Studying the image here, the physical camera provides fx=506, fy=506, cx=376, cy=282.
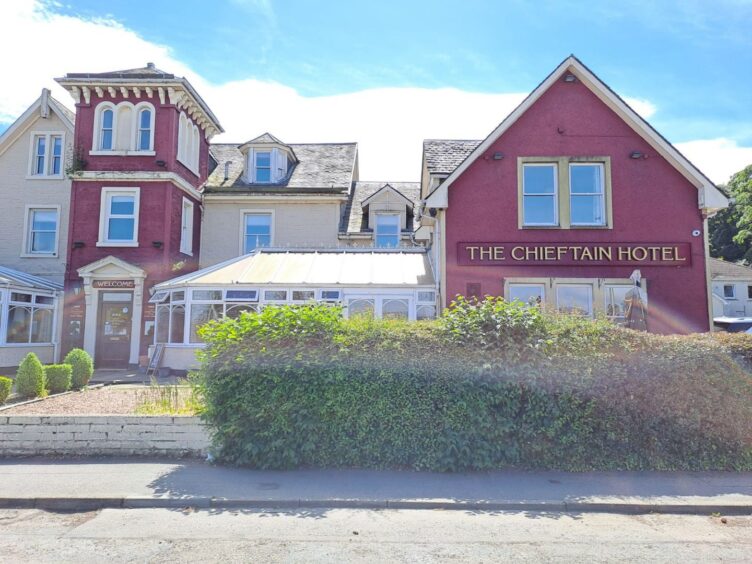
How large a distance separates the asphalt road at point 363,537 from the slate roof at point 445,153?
11.3 meters

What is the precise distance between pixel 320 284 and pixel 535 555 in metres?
12.3

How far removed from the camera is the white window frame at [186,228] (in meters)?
20.2

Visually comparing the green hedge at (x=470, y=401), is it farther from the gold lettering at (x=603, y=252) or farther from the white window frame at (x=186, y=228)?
the white window frame at (x=186, y=228)

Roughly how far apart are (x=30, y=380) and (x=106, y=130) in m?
11.9

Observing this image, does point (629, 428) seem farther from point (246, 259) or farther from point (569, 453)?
point (246, 259)

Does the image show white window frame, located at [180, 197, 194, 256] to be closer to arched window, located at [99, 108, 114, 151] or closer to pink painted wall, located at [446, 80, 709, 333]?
arched window, located at [99, 108, 114, 151]

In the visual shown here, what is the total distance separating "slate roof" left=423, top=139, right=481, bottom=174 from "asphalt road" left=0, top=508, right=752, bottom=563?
37.1ft

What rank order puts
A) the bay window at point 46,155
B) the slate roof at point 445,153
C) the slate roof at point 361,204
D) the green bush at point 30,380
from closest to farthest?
the green bush at point 30,380, the slate roof at point 445,153, the bay window at point 46,155, the slate roof at point 361,204

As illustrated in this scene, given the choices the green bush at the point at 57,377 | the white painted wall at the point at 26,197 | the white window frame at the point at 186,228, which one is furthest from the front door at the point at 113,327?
the green bush at the point at 57,377

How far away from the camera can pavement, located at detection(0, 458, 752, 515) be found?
232 inches

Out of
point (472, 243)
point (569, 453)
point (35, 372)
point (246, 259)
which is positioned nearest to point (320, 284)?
point (246, 259)

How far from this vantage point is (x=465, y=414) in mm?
6891

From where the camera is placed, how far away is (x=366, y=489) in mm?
6285

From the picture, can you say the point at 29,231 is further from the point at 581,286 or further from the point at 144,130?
the point at 581,286
